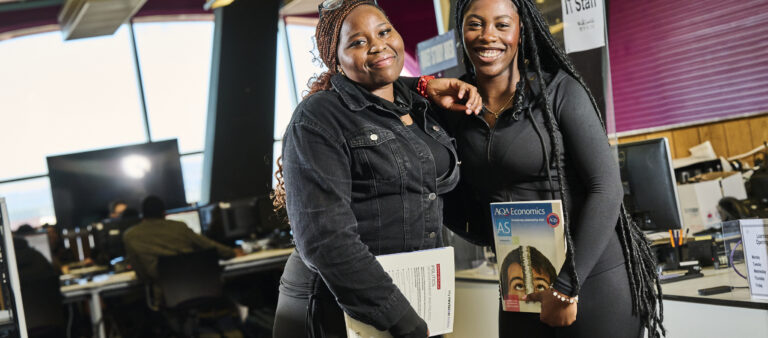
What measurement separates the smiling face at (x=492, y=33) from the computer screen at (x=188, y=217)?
13.4 feet

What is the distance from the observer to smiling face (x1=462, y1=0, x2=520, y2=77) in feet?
5.44

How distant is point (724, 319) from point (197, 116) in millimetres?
4872

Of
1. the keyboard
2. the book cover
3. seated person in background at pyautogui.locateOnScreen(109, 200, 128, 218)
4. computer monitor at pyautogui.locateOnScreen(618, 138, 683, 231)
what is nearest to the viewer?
the book cover

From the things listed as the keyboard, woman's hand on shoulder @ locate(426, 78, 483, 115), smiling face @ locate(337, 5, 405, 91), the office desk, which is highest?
smiling face @ locate(337, 5, 405, 91)

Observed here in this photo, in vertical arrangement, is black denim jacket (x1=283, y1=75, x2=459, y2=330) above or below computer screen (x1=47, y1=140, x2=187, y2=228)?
below

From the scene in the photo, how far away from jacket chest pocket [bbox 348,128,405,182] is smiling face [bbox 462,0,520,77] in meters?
0.37

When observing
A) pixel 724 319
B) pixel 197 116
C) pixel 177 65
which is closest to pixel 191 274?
pixel 197 116

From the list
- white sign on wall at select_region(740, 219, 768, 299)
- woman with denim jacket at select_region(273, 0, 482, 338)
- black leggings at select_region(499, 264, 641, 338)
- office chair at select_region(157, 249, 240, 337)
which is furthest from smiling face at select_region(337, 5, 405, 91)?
office chair at select_region(157, 249, 240, 337)

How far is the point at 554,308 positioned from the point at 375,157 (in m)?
0.54

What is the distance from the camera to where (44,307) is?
488 centimetres

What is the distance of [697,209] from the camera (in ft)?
11.4

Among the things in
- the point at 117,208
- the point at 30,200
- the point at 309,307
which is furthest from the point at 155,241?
the point at 309,307

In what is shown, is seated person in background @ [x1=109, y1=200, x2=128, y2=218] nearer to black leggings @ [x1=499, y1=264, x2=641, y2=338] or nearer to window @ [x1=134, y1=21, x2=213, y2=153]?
window @ [x1=134, y1=21, x2=213, y2=153]

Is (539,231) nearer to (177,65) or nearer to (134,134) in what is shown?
(134,134)
